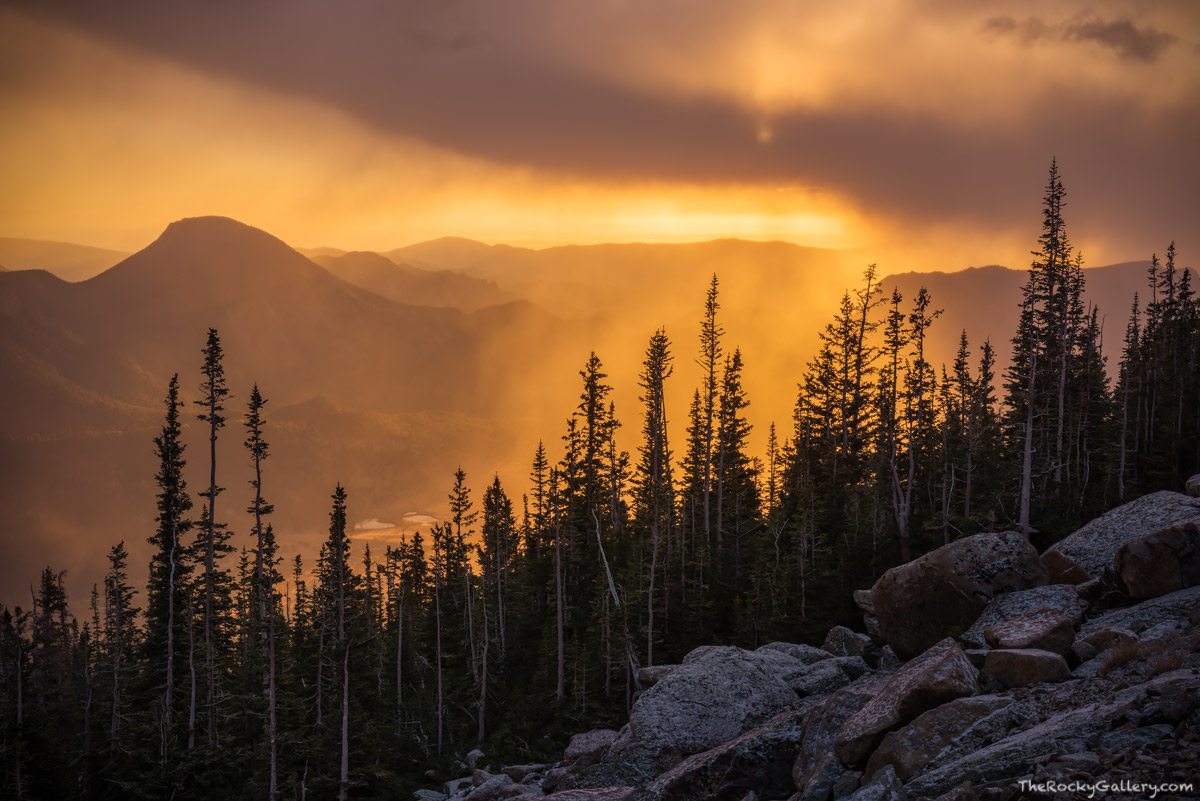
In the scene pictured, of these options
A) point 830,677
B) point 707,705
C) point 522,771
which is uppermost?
point 830,677

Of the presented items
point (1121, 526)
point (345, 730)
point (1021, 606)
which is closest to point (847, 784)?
→ point (1021, 606)

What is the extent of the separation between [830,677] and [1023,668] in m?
10.3

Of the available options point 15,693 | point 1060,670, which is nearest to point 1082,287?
point 1060,670

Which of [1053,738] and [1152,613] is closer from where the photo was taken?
[1053,738]

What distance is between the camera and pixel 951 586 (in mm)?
20453

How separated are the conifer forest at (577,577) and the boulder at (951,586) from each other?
1514 centimetres

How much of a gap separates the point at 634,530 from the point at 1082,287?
47.6 metres

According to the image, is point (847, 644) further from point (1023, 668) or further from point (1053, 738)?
point (1053, 738)

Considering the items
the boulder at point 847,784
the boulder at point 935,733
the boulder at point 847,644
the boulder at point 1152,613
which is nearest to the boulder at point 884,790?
the boulder at point 935,733

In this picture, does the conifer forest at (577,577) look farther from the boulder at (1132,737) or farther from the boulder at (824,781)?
the boulder at (1132,737)

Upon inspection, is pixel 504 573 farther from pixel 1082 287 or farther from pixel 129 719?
pixel 1082 287

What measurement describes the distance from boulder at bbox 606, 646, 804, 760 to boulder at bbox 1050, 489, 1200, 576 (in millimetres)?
10305

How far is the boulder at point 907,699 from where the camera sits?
566 inches

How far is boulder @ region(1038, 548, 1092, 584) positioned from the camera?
20578 millimetres
